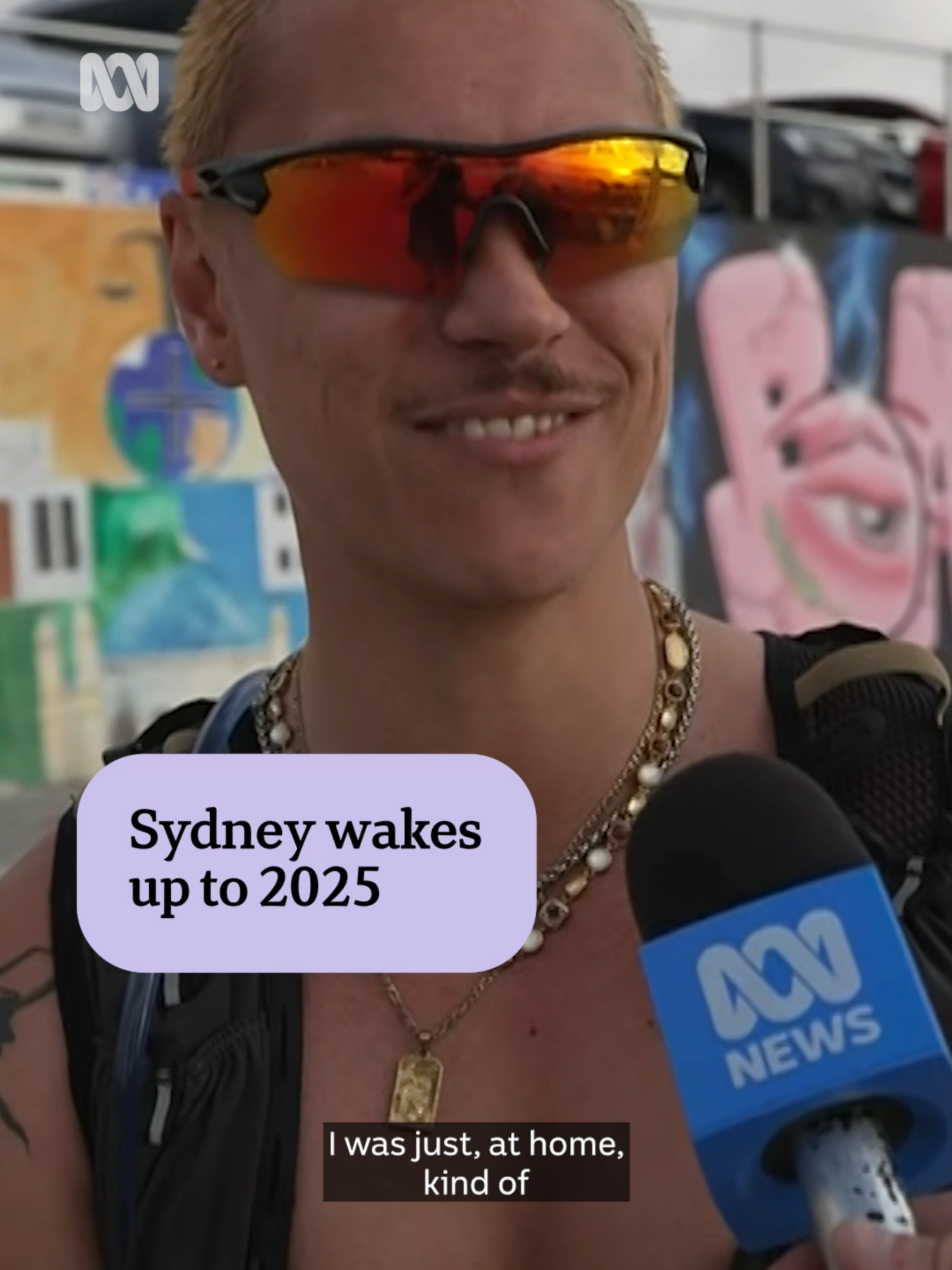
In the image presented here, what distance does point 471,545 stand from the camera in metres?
1.09

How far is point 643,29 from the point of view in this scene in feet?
3.93

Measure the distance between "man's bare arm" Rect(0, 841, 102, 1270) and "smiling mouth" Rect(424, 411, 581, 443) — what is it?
42cm

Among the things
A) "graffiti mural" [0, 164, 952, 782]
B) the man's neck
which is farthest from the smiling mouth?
"graffiti mural" [0, 164, 952, 782]

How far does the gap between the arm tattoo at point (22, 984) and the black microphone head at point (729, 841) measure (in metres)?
0.44

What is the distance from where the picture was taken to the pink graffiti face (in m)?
6.85

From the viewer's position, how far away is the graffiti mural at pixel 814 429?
6.77 m

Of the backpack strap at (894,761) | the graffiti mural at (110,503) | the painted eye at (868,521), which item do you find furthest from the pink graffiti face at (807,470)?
the backpack strap at (894,761)

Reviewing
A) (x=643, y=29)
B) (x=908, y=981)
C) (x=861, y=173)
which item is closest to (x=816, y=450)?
(x=861, y=173)

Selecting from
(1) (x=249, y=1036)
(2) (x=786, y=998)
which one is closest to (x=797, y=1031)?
(2) (x=786, y=998)

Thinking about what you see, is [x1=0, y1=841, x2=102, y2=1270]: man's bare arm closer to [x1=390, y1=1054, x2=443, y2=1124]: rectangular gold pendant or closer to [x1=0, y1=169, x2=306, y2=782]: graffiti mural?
→ [x1=390, y1=1054, x2=443, y2=1124]: rectangular gold pendant

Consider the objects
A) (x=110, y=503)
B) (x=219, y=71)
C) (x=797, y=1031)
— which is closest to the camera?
(x=797, y=1031)

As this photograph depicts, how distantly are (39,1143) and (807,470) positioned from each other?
249 inches

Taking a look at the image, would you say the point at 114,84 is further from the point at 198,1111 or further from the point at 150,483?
the point at 198,1111

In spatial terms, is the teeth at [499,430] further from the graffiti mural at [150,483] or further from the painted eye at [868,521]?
the painted eye at [868,521]
